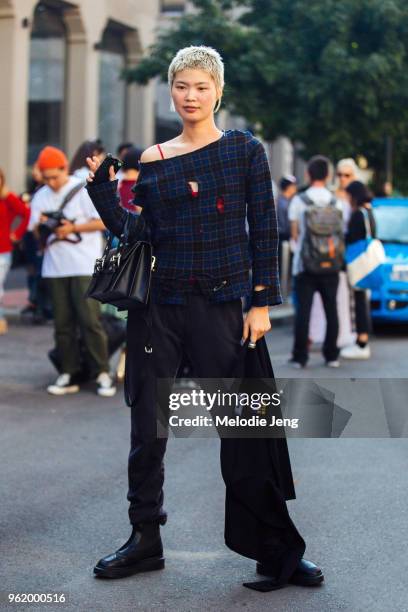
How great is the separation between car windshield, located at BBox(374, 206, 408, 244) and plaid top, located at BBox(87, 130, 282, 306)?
10048 millimetres

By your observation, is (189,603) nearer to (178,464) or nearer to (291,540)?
(291,540)

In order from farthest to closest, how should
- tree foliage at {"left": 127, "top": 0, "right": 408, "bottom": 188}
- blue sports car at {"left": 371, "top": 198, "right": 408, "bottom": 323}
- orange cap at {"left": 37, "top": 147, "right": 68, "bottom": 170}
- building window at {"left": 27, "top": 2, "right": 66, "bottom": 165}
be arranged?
building window at {"left": 27, "top": 2, "right": 66, "bottom": 165}, tree foliage at {"left": 127, "top": 0, "right": 408, "bottom": 188}, blue sports car at {"left": 371, "top": 198, "right": 408, "bottom": 323}, orange cap at {"left": 37, "top": 147, "right": 68, "bottom": 170}

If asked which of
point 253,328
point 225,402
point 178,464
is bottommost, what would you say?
point 178,464

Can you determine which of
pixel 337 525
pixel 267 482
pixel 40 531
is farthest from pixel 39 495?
pixel 267 482

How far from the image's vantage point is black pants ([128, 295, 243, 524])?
14.4 ft

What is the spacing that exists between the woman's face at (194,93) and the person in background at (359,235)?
6.93 m

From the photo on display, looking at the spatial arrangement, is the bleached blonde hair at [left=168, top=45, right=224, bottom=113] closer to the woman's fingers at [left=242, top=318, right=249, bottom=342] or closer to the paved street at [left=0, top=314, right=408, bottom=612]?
the woman's fingers at [left=242, top=318, right=249, bottom=342]

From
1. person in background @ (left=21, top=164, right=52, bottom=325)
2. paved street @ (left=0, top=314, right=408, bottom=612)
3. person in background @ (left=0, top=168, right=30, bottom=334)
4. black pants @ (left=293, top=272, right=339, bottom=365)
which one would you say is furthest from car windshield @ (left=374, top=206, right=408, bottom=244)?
paved street @ (left=0, top=314, right=408, bottom=612)

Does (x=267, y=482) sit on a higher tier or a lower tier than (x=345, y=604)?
higher

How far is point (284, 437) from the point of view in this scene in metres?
4.27

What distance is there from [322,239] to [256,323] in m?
6.27

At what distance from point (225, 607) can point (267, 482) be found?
468 mm

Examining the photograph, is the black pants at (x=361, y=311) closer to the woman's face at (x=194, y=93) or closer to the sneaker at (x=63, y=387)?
the sneaker at (x=63, y=387)

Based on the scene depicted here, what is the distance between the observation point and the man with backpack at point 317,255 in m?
10.5
